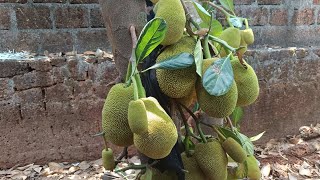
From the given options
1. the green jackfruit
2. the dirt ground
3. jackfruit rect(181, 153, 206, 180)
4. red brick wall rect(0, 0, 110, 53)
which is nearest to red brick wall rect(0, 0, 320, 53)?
red brick wall rect(0, 0, 110, 53)

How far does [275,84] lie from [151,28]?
1619 mm

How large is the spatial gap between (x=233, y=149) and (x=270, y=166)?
50.2 inches

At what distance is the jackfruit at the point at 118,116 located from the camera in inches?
20.7

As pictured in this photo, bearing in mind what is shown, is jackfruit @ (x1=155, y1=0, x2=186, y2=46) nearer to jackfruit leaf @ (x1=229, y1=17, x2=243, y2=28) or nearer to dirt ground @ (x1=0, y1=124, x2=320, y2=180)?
jackfruit leaf @ (x1=229, y1=17, x2=243, y2=28)

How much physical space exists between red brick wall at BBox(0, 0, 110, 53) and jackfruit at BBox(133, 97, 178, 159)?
1448 mm

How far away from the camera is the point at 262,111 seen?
2.03m

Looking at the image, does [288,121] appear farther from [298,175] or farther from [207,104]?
[207,104]

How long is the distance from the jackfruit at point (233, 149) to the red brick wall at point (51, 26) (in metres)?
1.39

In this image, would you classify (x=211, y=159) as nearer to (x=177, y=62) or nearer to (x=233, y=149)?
(x=233, y=149)

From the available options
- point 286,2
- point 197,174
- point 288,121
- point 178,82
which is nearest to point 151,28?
point 178,82

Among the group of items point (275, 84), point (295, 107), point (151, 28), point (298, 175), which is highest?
point (151, 28)

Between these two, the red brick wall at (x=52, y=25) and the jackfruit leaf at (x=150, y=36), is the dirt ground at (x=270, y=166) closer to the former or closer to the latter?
the red brick wall at (x=52, y=25)

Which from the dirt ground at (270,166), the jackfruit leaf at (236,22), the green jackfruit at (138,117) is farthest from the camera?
the dirt ground at (270,166)

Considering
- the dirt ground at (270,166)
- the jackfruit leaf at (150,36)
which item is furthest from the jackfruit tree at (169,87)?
the dirt ground at (270,166)
